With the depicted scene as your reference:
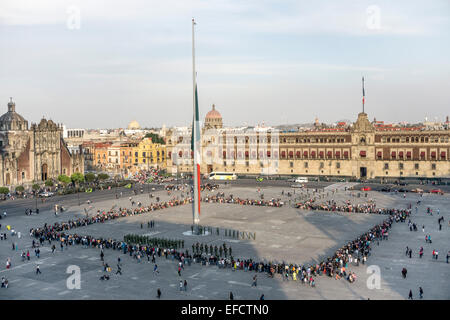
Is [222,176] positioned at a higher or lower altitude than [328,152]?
lower

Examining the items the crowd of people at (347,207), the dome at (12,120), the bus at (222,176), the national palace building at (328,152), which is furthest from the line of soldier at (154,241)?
the dome at (12,120)

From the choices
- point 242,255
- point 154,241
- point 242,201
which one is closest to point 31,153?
point 242,201

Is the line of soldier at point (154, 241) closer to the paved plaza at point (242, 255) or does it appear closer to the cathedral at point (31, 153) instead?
the paved plaza at point (242, 255)

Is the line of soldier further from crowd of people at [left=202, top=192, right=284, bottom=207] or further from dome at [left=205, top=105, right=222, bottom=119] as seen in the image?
dome at [left=205, top=105, right=222, bottom=119]

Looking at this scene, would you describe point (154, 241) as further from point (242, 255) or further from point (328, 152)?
point (328, 152)

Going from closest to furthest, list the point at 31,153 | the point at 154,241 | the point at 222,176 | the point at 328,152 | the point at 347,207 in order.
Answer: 1. the point at 154,241
2. the point at 347,207
3. the point at 31,153
4. the point at 328,152
5. the point at 222,176

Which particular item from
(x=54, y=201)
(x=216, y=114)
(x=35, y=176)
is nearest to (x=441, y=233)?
(x=54, y=201)
